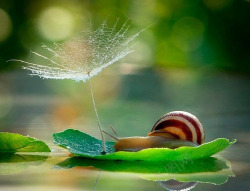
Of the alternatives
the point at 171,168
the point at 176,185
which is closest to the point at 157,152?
the point at 171,168

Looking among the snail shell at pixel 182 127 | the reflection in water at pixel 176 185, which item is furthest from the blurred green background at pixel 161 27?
the reflection in water at pixel 176 185

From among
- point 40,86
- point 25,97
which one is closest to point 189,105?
point 25,97

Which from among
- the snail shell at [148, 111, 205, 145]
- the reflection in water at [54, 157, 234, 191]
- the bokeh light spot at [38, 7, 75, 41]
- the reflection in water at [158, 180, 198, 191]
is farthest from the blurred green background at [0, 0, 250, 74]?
the reflection in water at [158, 180, 198, 191]

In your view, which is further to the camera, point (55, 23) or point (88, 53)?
point (55, 23)

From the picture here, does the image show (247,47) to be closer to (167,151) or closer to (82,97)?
(82,97)

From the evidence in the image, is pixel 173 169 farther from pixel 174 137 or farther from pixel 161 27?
pixel 161 27

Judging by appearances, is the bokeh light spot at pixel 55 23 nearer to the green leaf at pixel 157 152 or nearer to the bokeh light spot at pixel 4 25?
the bokeh light spot at pixel 4 25
